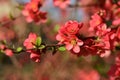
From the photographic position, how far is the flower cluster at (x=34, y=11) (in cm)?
241

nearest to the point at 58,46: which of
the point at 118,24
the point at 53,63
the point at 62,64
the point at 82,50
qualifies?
the point at 82,50

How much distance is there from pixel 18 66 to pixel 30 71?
297mm

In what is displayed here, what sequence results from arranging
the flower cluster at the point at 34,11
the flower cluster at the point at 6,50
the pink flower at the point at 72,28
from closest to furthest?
the pink flower at the point at 72,28 → the flower cluster at the point at 6,50 → the flower cluster at the point at 34,11

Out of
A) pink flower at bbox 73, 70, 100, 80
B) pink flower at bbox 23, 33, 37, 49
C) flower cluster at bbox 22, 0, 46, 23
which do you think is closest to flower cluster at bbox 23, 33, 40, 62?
pink flower at bbox 23, 33, 37, 49

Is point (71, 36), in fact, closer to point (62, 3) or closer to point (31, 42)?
point (31, 42)

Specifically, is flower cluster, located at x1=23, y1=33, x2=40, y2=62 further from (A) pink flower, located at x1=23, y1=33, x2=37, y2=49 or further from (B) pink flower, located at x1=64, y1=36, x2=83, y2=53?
(B) pink flower, located at x1=64, y1=36, x2=83, y2=53

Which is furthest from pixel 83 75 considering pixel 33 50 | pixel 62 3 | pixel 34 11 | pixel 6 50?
pixel 33 50

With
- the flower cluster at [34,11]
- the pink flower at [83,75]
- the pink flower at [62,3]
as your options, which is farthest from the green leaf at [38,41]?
the pink flower at [83,75]

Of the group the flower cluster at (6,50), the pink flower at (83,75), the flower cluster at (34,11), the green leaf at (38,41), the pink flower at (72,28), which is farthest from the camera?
the pink flower at (83,75)

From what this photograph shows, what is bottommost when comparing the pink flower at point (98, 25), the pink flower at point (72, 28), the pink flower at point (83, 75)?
the pink flower at point (83, 75)

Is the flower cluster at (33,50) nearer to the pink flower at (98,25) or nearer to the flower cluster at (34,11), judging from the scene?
the pink flower at (98,25)

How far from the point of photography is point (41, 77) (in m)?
4.56

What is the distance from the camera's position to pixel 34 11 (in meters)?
2.47

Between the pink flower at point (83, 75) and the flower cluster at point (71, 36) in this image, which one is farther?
the pink flower at point (83, 75)
